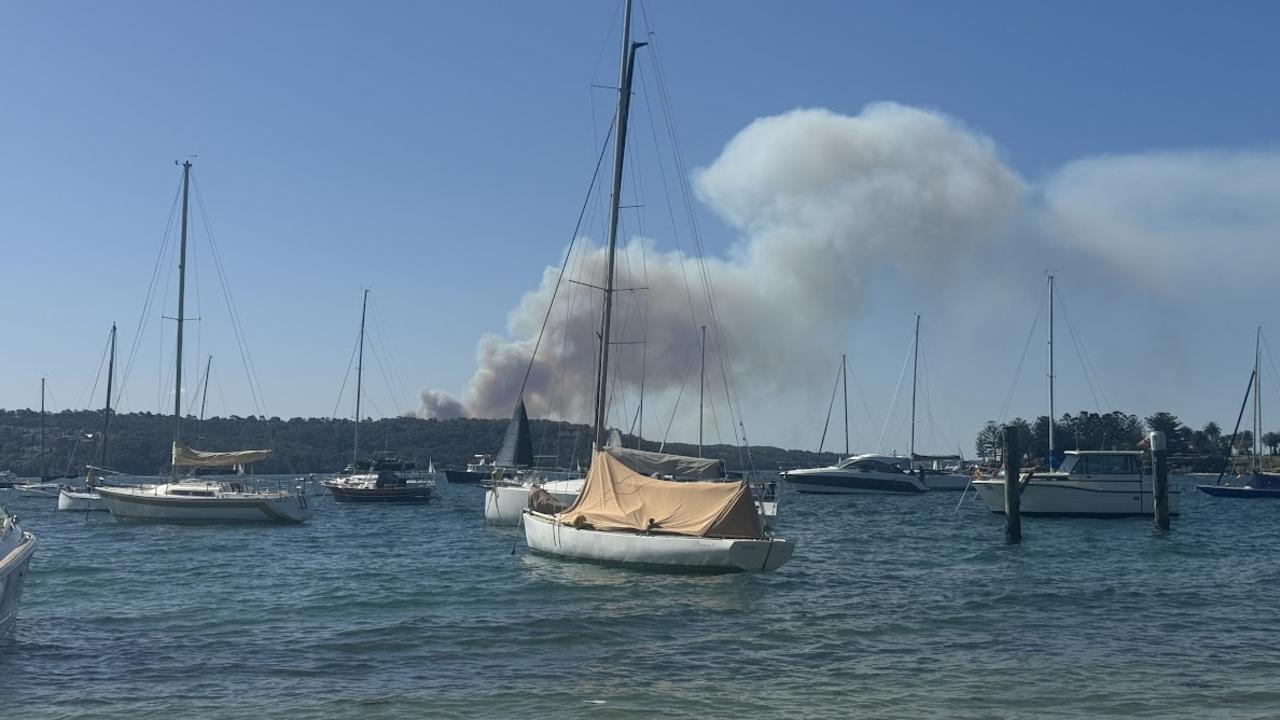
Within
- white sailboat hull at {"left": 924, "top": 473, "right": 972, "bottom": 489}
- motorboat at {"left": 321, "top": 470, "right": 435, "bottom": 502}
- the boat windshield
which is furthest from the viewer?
white sailboat hull at {"left": 924, "top": 473, "right": 972, "bottom": 489}

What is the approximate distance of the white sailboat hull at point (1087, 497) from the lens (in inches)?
2330

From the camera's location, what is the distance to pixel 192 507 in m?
52.4

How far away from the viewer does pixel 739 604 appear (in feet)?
89.6

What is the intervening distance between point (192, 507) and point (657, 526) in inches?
1091

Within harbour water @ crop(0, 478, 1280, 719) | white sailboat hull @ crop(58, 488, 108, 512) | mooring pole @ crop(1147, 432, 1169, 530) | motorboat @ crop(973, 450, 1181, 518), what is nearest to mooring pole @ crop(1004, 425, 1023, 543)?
harbour water @ crop(0, 478, 1280, 719)

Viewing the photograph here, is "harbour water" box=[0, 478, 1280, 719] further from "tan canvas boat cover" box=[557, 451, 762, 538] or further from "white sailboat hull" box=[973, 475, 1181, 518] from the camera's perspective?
"white sailboat hull" box=[973, 475, 1181, 518]

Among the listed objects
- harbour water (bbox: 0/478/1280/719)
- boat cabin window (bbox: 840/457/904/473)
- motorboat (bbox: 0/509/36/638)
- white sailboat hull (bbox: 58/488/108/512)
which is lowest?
harbour water (bbox: 0/478/1280/719)

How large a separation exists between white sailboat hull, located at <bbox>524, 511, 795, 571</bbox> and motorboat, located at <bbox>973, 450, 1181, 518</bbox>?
3092 centimetres

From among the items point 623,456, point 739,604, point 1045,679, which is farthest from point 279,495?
point 1045,679

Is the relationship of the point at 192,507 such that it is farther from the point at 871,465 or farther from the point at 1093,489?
the point at 871,465

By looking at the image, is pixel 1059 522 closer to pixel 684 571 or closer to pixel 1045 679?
pixel 684 571

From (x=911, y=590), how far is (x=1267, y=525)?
39803mm

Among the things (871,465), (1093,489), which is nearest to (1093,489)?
(1093,489)

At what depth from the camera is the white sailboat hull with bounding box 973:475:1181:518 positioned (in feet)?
194
